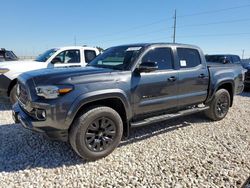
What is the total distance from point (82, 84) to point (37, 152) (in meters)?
1.50

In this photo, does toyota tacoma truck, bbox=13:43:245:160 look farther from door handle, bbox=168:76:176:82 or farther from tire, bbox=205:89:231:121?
tire, bbox=205:89:231:121

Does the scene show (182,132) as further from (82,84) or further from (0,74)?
(0,74)

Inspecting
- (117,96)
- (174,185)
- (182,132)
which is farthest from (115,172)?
(182,132)

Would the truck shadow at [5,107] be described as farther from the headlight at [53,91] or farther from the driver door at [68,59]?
the headlight at [53,91]

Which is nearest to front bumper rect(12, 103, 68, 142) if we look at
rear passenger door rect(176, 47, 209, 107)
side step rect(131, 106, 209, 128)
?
side step rect(131, 106, 209, 128)

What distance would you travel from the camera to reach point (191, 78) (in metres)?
4.68

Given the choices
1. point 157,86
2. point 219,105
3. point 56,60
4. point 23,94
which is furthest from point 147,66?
point 56,60

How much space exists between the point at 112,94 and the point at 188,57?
230 cm

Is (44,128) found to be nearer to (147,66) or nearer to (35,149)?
(35,149)

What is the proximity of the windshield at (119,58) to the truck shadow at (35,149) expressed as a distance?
146 centimetres

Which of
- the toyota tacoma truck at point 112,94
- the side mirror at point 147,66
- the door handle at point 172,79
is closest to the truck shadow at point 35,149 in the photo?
the toyota tacoma truck at point 112,94

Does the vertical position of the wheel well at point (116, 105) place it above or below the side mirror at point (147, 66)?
below

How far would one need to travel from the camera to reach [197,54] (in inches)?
202

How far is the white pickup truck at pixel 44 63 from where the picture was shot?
6.14 metres
